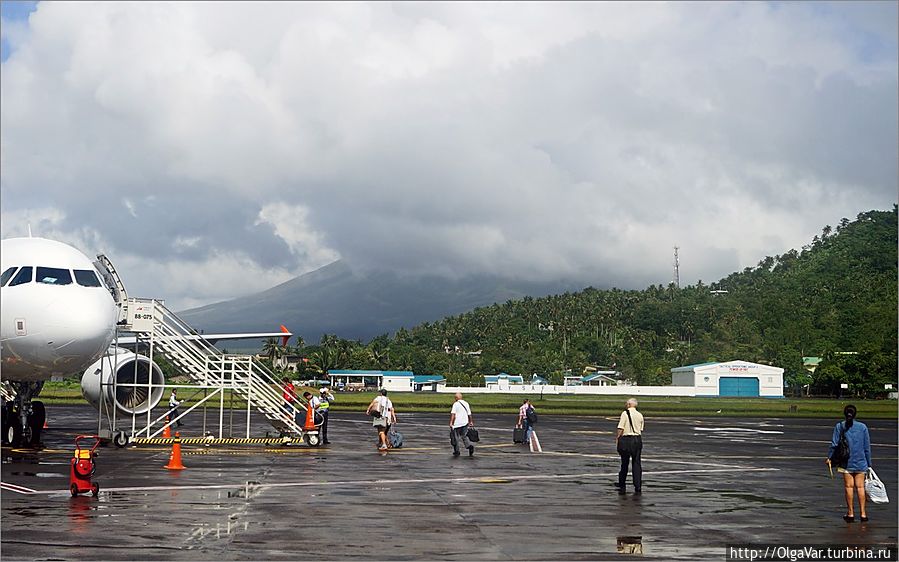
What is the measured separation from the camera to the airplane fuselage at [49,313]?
2334 cm

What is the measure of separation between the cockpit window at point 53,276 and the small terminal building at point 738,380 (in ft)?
363

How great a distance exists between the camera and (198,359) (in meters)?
32.0

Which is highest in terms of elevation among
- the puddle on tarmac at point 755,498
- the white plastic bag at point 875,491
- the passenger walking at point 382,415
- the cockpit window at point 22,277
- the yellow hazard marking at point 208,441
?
the cockpit window at point 22,277

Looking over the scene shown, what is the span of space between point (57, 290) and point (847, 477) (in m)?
18.6

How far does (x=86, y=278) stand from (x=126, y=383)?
22.7 feet

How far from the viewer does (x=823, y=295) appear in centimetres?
16862

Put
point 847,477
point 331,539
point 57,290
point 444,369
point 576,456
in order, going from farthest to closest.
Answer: point 444,369 → point 576,456 → point 57,290 → point 847,477 → point 331,539

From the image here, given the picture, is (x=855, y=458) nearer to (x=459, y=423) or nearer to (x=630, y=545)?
(x=630, y=545)

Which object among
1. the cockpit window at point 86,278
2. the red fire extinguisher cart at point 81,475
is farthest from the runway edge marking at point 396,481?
the cockpit window at point 86,278

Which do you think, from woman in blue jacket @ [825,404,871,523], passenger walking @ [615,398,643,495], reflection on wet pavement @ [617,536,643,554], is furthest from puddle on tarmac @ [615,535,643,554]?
passenger walking @ [615,398,643,495]

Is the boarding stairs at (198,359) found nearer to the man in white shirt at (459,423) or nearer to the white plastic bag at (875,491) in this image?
the man in white shirt at (459,423)

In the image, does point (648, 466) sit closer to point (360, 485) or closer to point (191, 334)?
point (360, 485)

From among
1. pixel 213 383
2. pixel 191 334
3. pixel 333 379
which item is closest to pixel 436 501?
pixel 213 383

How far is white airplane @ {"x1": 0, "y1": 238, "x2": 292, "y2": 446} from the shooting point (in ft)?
76.7
